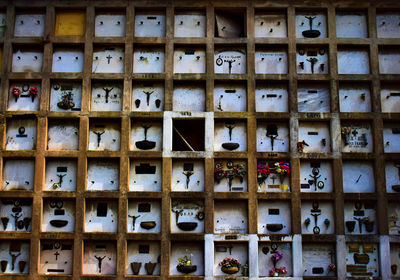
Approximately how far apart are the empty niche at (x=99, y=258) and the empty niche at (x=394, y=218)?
20.5ft

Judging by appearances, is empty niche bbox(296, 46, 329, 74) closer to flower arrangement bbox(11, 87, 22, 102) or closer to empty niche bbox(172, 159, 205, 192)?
empty niche bbox(172, 159, 205, 192)

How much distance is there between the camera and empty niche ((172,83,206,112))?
39.2ft

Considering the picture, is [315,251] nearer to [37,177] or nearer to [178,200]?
[178,200]

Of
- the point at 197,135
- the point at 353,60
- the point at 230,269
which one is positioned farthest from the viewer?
the point at 353,60

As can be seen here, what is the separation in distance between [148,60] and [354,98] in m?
5.03

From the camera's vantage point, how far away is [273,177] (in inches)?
454

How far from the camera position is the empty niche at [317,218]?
446 inches

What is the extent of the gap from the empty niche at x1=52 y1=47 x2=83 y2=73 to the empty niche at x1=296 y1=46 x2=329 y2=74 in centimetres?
530

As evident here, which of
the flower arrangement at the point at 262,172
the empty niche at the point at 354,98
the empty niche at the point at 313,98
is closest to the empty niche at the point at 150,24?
the empty niche at the point at 313,98

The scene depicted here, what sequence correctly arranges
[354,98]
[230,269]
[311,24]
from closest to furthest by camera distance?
1. [230,269]
2. [354,98]
3. [311,24]

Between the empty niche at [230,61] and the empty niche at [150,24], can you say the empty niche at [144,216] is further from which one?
the empty niche at [150,24]

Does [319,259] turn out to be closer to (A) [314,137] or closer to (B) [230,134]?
(A) [314,137]

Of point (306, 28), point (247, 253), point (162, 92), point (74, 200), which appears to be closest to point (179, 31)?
point (162, 92)

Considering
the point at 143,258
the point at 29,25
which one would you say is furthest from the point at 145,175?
the point at 29,25
